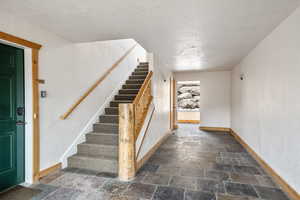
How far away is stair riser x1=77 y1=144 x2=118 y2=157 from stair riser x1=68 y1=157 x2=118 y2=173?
0.21m

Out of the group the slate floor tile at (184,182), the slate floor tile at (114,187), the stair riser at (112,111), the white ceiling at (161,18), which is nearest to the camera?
the white ceiling at (161,18)

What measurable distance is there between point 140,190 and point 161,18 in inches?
95.0

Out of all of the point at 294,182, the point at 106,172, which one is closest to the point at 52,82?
the point at 106,172

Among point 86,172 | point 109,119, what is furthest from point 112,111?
point 86,172

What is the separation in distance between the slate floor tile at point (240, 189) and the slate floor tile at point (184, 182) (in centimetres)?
46

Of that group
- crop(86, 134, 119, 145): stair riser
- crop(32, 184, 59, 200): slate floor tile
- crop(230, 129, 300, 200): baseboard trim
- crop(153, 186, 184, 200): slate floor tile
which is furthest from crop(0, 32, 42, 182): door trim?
crop(230, 129, 300, 200): baseboard trim

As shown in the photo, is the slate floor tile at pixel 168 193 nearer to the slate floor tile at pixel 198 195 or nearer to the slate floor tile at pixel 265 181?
the slate floor tile at pixel 198 195

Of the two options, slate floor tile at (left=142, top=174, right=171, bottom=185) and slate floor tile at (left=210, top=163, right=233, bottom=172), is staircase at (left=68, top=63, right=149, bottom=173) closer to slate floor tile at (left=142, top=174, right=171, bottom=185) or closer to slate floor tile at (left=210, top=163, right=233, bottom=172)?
slate floor tile at (left=142, top=174, right=171, bottom=185)

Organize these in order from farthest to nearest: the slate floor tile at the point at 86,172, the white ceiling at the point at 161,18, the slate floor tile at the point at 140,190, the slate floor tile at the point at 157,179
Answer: the slate floor tile at the point at 86,172 → the slate floor tile at the point at 157,179 → the slate floor tile at the point at 140,190 → the white ceiling at the point at 161,18

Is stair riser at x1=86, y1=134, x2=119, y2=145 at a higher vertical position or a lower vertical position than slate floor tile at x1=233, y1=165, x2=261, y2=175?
higher

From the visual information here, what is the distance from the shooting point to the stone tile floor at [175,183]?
2.16 metres

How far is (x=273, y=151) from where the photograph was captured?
8.80 ft

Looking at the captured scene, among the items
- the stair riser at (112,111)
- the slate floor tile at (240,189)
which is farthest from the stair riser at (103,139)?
the slate floor tile at (240,189)

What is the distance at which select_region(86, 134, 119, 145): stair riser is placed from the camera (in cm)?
331
